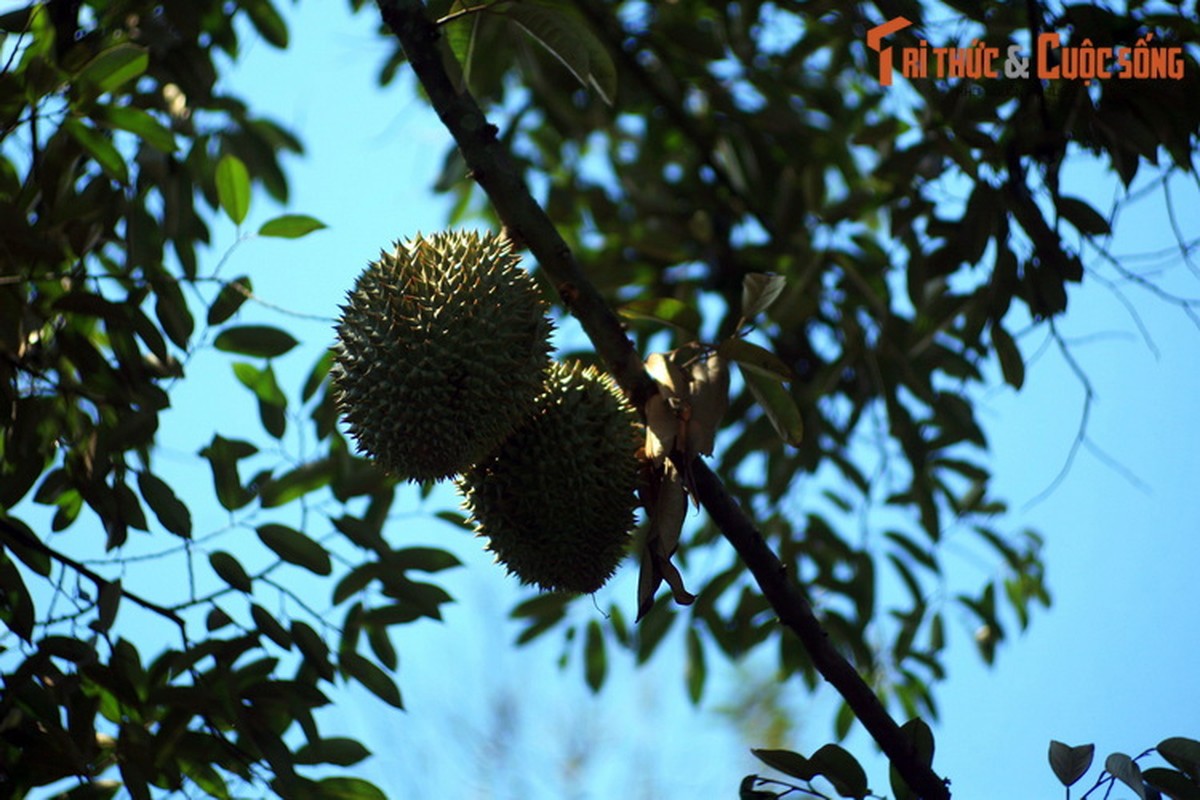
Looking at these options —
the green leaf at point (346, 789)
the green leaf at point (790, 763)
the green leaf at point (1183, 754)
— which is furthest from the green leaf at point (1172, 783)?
the green leaf at point (346, 789)

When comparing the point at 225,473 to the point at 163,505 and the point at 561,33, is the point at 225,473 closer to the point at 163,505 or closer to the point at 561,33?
the point at 163,505

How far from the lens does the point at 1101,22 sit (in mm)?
2221

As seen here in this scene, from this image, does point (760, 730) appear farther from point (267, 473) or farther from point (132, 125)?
point (132, 125)

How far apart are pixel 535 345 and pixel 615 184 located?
102 inches

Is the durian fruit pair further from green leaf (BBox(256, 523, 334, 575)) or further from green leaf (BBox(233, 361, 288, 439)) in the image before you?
green leaf (BBox(233, 361, 288, 439))

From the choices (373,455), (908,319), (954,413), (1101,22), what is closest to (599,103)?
(908,319)

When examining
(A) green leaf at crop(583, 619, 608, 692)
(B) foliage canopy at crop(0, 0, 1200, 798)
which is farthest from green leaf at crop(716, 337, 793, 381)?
(A) green leaf at crop(583, 619, 608, 692)

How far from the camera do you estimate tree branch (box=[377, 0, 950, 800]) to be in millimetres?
1748

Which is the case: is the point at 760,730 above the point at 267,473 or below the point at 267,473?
above

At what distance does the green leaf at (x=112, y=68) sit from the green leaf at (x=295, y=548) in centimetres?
87

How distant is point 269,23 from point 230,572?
1983 mm

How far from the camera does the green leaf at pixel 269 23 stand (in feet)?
11.2

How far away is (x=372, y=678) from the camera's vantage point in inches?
84.9

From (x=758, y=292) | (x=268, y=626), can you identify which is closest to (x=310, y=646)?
(x=268, y=626)
